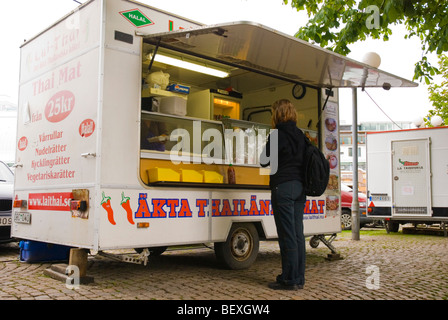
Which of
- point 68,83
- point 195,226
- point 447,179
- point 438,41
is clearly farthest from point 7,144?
point 447,179

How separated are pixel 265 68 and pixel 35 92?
10.1 ft

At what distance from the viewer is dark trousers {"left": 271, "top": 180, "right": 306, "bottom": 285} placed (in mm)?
4922

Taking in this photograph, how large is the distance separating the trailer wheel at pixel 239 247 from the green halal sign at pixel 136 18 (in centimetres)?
272

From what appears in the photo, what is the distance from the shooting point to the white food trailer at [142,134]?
4793mm

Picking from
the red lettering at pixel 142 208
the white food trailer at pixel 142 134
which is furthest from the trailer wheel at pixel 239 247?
the red lettering at pixel 142 208

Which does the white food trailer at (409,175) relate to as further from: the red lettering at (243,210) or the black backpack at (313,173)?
the black backpack at (313,173)

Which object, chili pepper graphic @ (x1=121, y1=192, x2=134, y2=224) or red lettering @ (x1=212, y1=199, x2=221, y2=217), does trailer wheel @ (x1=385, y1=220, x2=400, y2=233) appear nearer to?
red lettering @ (x1=212, y1=199, x2=221, y2=217)

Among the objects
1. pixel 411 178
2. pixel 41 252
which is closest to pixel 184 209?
pixel 41 252

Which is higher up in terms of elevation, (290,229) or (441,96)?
(441,96)

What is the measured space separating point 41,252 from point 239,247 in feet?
8.74

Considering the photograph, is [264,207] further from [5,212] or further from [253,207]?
[5,212]

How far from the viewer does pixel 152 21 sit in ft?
17.2

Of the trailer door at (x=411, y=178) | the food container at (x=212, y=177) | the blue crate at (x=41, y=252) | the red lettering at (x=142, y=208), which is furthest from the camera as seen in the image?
the trailer door at (x=411, y=178)

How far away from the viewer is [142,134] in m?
5.25
